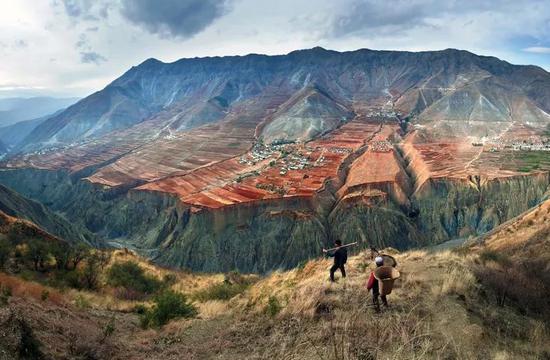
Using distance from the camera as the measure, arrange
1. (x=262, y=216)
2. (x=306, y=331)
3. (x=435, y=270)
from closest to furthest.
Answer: (x=306, y=331)
(x=435, y=270)
(x=262, y=216)

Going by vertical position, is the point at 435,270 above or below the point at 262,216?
above

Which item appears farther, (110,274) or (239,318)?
(110,274)

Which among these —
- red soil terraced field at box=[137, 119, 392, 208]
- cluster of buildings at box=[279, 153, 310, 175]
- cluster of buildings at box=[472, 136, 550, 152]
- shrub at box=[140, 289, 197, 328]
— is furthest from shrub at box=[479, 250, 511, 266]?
cluster of buildings at box=[472, 136, 550, 152]

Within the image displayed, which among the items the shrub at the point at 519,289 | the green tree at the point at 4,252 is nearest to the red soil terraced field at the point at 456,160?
the shrub at the point at 519,289

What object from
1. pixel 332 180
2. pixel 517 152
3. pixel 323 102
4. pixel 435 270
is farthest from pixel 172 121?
pixel 435 270

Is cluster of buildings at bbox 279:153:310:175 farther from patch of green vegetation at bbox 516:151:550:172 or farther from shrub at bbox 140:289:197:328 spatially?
shrub at bbox 140:289:197:328

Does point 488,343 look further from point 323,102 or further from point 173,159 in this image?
point 323,102

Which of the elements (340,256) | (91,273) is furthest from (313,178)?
(340,256)

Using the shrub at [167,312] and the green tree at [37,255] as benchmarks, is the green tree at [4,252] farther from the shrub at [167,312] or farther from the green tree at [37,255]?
the shrub at [167,312]
